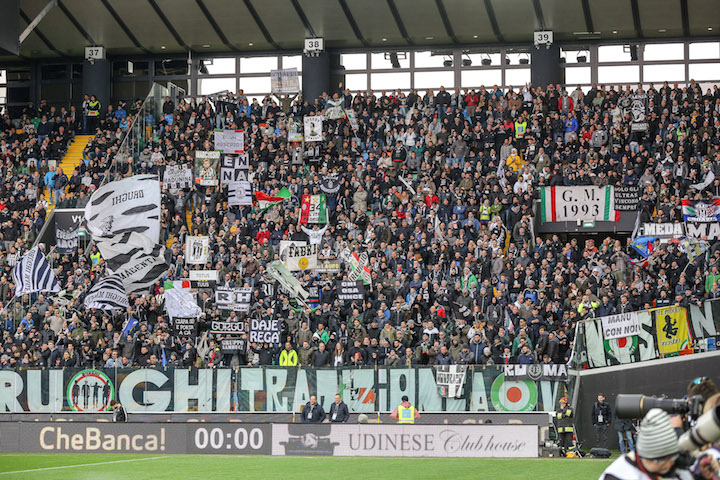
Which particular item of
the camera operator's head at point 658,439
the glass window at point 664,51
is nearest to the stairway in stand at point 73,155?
→ the glass window at point 664,51

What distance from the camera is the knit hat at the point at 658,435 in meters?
6.83

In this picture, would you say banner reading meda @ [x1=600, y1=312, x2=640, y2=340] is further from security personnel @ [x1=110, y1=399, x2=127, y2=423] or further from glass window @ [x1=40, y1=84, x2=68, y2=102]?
glass window @ [x1=40, y1=84, x2=68, y2=102]

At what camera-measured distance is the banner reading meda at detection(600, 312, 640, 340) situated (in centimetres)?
2875

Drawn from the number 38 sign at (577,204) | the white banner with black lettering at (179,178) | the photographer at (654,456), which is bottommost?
the photographer at (654,456)

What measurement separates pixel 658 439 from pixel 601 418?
21412 mm

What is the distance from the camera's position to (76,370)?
1197 inches

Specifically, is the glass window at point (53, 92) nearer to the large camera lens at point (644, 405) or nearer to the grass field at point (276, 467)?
the grass field at point (276, 467)

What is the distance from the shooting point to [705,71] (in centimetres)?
4697

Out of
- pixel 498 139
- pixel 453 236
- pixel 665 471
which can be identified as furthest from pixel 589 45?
pixel 665 471

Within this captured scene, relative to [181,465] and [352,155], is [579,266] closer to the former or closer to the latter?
[352,155]

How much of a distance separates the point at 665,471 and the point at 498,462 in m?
17.7

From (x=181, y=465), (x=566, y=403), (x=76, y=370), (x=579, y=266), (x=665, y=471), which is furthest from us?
(x=579, y=266)

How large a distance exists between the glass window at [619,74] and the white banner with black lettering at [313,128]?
13501 mm

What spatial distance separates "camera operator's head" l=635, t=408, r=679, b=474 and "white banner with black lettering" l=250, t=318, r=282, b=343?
25247 mm
